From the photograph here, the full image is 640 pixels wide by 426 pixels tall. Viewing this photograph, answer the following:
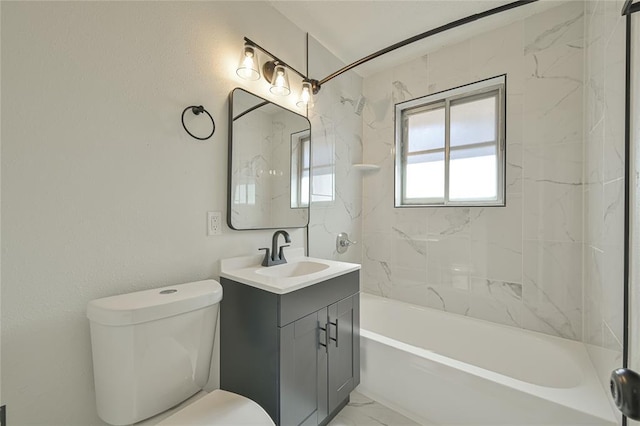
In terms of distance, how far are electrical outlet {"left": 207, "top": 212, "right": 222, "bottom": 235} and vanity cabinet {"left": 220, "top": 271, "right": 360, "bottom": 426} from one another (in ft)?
0.88

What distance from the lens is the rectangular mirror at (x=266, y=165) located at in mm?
1428

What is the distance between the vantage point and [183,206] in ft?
4.00

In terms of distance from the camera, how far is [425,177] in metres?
2.29

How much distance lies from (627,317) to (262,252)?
5.11 feet

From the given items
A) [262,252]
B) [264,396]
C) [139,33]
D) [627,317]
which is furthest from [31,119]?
[627,317]

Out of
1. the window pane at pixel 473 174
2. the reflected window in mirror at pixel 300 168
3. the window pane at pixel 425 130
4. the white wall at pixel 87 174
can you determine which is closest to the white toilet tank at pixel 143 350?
the white wall at pixel 87 174

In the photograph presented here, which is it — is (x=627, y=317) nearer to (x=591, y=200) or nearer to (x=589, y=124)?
(x=591, y=200)

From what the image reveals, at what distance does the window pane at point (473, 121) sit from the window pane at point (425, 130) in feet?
0.35

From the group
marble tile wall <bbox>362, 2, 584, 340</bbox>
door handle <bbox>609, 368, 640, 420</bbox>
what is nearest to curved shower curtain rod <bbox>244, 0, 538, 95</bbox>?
marble tile wall <bbox>362, 2, 584, 340</bbox>

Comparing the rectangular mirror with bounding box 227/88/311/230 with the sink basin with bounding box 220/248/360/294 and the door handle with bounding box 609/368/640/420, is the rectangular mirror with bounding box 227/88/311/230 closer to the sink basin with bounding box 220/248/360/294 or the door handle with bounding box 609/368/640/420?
the sink basin with bounding box 220/248/360/294

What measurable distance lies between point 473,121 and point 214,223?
2.14 meters

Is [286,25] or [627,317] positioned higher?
[286,25]

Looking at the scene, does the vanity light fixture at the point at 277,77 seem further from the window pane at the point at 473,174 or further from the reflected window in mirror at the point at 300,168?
the window pane at the point at 473,174

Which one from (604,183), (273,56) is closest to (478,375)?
(604,183)
